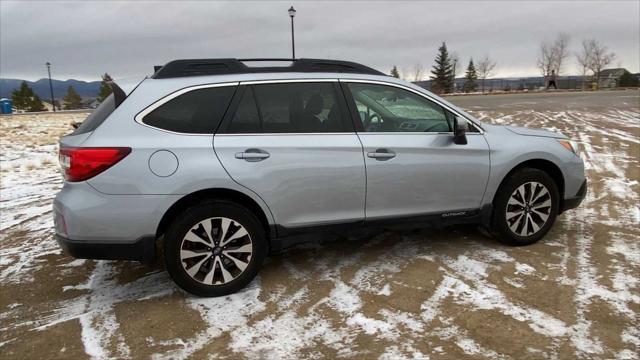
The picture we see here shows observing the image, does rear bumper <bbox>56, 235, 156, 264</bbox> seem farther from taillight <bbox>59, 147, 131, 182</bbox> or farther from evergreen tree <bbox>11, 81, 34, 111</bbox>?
evergreen tree <bbox>11, 81, 34, 111</bbox>

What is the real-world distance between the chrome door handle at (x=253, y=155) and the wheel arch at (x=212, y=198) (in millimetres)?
262

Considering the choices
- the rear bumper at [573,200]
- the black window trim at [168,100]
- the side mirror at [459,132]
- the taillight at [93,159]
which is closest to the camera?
the taillight at [93,159]

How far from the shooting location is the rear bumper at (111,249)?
3615mm

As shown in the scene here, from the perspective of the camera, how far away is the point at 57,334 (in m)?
3.42

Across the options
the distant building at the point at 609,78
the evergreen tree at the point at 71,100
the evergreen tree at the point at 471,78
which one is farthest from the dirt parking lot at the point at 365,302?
the evergreen tree at the point at 471,78

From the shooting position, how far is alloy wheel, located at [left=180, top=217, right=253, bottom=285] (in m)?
3.76

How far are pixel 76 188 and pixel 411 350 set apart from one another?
2.53m

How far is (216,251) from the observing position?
3.83 m

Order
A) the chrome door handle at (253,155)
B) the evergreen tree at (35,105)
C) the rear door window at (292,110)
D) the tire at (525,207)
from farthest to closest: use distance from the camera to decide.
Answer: the evergreen tree at (35,105) < the tire at (525,207) < the rear door window at (292,110) < the chrome door handle at (253,155)

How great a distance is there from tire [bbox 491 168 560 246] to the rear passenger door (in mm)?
1429

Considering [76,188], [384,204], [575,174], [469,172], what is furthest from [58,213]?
[575,174]

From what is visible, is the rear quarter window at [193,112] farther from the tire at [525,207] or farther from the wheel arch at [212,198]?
the tire at [525,207]

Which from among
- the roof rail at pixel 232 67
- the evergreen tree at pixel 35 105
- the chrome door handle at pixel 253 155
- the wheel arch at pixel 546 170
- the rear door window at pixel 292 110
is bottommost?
the wheel arch at pixel 546 170

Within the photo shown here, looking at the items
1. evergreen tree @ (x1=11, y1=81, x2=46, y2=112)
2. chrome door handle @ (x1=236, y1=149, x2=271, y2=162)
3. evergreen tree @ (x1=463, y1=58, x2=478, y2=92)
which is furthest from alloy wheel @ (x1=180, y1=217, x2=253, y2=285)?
evergreen tree @ (x1=463, y1=58, x2=478, y2=92)
